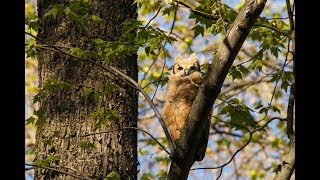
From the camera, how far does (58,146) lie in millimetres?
4461

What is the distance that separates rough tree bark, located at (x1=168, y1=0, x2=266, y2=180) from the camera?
11.2ft

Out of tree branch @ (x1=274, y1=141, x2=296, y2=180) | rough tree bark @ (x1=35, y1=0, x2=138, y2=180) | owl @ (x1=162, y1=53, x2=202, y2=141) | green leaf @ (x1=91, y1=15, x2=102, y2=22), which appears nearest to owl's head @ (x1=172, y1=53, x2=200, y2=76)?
owl @ (x1=162, y1=53, x2=202, y2=141)

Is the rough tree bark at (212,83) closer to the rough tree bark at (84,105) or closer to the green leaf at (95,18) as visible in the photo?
the rough tree bark at (84,105)

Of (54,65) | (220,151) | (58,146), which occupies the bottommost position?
(58,146)

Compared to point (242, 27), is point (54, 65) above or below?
above

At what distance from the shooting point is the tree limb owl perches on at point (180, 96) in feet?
16.0

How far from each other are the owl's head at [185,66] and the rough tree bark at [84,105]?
0.51 metres

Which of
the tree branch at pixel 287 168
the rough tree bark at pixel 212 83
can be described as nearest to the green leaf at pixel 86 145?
the rough tree bark at pixel 212 83

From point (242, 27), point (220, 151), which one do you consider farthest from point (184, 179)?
point (220, 151)

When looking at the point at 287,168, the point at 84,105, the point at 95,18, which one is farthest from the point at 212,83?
the point at 84,105
